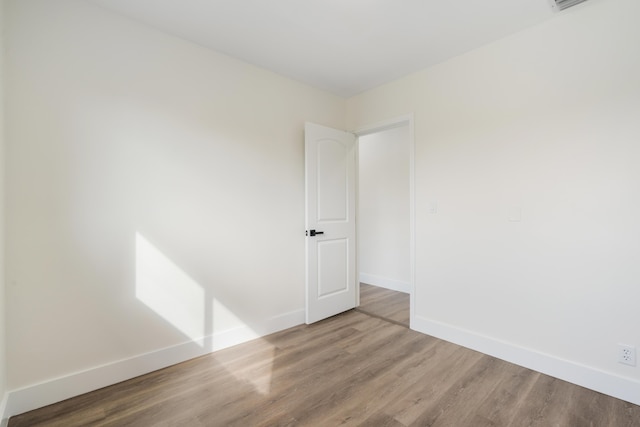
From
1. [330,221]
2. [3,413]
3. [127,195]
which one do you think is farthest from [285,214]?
[3,413]

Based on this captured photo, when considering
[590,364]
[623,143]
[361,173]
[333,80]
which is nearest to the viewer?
[623,143]

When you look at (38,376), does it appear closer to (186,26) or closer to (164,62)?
(164,62)

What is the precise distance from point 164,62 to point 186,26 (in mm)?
326

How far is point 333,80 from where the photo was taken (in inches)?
126

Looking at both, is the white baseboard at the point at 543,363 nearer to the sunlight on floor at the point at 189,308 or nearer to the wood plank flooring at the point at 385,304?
the wood plank flooring at the point at 385,304

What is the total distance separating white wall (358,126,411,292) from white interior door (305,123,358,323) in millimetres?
1076

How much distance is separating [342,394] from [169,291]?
1523 millimetres

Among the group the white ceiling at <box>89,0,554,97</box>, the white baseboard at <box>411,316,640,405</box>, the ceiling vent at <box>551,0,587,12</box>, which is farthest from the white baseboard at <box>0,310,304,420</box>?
the ceiling vent at <box>551,0,587,12</box>

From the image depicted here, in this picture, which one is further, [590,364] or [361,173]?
[361,173]

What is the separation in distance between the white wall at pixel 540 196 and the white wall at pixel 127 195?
1653mm

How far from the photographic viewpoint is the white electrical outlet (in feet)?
6.16

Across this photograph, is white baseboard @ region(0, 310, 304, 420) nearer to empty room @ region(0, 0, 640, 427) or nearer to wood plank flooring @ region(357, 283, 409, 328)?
empty room @ region(0, 0, 640, 427)

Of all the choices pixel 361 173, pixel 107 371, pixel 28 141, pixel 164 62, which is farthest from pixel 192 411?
pixel 361 173

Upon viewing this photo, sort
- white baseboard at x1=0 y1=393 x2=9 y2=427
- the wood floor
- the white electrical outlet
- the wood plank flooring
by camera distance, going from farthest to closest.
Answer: the wood plank flooring < the white electrical outlet < the wood floor < white baseboard at x1=0 y1=393 x2=9 y2=427
